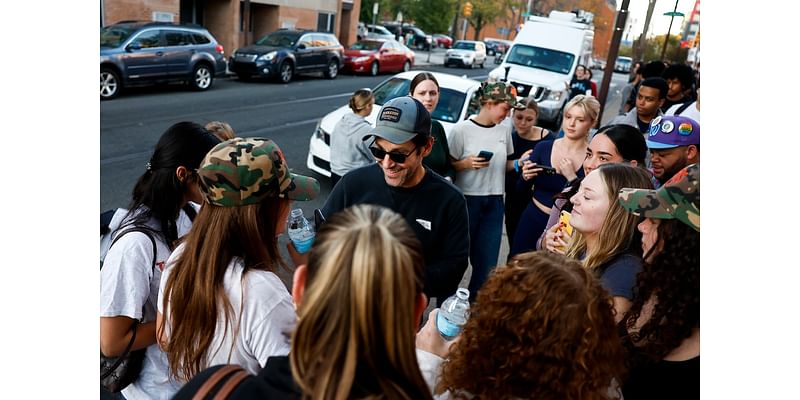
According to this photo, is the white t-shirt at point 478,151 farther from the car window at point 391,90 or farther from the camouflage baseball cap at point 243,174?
the car window at point 391,90

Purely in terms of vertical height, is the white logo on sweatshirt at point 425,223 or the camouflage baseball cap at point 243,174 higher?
the camouflage baseball cap at point 243,174

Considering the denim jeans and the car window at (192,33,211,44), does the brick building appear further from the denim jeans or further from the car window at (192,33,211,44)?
the denim jeans

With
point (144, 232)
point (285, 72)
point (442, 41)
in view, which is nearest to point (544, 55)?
point (285, 72)

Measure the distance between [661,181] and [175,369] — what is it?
3155mm

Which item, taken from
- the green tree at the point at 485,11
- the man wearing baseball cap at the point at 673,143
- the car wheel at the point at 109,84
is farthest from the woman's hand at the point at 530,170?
the green tree at the point at 485,11

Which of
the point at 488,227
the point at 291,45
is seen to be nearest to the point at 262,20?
the point at 291,45

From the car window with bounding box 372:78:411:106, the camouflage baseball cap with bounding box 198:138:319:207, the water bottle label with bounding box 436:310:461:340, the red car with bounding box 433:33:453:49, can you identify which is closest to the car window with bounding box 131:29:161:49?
the car window with bounding box 372:78:411:106

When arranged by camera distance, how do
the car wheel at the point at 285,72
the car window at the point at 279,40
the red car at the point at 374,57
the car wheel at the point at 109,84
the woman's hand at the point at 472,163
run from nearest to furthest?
the woman's hand at the point at 472,163 → the car wheel at the point at 109,84 → the car wheel at the point at 285,72 → the car window at the point at 279,40 → the red car at the point at 374,57

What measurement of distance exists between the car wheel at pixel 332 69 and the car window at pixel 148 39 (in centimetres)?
750

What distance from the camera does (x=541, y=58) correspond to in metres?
16.3

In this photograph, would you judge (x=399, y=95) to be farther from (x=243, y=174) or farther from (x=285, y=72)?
(x=285, y=72)

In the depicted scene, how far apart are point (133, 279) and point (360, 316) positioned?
3.89 ft

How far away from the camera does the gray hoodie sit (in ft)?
15.8

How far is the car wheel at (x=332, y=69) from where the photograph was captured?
20.6 metres
